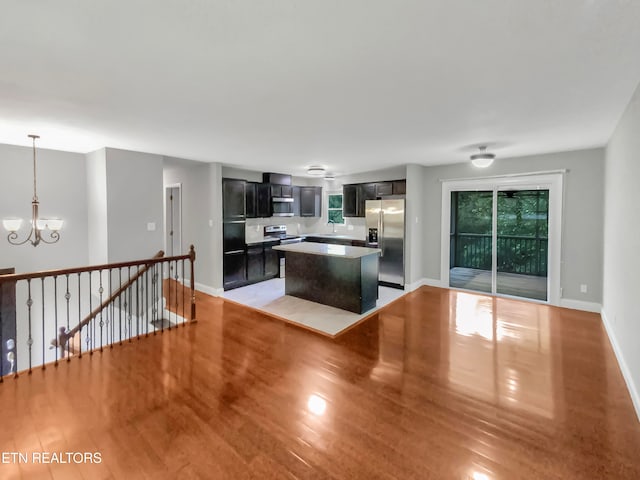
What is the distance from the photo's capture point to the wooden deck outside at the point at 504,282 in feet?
18.0

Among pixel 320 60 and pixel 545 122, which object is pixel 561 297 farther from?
pixel 320 60

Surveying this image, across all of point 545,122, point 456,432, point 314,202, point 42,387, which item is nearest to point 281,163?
point 314,202

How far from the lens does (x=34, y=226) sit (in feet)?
12.5

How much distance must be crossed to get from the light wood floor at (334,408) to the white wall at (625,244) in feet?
0.85

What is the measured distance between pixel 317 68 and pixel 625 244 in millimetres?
3219

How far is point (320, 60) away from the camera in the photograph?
6.29 feet

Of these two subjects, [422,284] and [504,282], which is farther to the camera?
[422,284]

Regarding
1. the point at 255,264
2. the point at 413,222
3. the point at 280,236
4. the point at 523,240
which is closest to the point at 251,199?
the point at 280,236

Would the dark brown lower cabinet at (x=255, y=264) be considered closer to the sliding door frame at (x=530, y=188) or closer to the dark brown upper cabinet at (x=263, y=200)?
the dark brown upper cabinet at (x=263, y=200)

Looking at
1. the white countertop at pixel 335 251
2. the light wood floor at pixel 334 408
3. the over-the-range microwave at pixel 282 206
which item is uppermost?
the over-the-range microwave at pixel 282 206

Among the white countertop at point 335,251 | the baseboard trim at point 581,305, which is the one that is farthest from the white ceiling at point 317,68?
the baseboard trim at point 581,305

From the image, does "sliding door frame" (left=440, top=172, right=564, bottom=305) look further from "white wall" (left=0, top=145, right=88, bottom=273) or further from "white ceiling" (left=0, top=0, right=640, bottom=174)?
"white wall" (left=0, top=145, right=88, bottom=273)

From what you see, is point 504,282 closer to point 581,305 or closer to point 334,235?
point 581,305

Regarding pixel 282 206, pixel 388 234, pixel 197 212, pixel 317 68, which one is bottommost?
pixel 388 234
